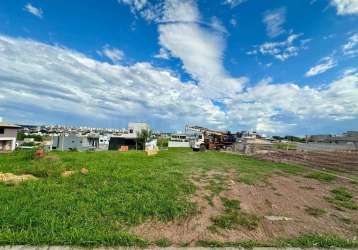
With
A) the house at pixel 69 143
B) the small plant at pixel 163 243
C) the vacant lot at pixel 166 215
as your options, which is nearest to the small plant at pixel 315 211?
the vacant lot at pixel 166 215

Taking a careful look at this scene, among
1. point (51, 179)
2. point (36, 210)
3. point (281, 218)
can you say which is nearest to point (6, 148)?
point (51, 179)

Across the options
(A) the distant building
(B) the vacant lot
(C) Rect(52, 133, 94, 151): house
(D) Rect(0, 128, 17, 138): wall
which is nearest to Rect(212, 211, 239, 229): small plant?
(B) the vacant lot

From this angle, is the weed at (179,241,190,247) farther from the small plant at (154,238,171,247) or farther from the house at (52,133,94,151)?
the house at (52,133,94,151)

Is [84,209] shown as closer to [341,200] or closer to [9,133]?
[341,200]

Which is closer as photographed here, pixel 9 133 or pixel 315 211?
pixel 315 211

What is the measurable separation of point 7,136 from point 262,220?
4300 centimetres

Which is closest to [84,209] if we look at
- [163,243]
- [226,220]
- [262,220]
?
[163,243]

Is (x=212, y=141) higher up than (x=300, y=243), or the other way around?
(x=212, y=141)

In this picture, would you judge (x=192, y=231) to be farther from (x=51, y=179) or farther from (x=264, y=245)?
(x=51, y=179)

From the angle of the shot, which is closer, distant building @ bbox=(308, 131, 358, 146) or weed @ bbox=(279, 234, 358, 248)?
weed @ bbox=(279, 234, 358, 248)

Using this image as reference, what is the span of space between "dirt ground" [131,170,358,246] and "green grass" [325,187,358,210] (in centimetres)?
19

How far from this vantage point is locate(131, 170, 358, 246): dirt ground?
136 inches

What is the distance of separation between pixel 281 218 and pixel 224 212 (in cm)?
113

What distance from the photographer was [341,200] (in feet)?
20.2
